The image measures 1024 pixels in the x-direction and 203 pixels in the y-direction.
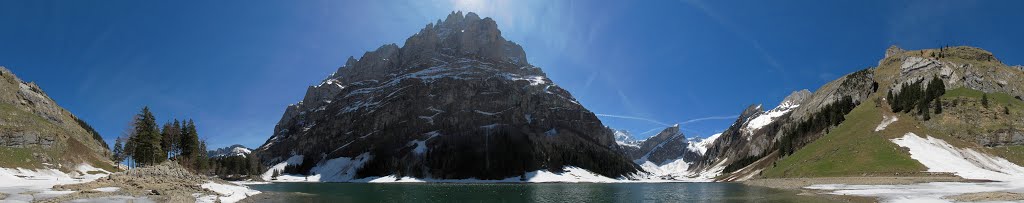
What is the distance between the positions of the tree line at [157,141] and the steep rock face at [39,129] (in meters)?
8.67

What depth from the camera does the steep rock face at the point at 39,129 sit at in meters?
97.6

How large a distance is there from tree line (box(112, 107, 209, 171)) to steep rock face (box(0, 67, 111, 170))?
8.67 metres

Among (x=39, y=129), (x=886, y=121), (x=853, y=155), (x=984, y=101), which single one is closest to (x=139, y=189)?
(x=39, y=129)

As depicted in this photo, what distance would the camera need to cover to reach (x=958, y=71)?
162 meters

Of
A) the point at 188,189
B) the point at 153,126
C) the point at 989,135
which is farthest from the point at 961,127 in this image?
the point at 153,126

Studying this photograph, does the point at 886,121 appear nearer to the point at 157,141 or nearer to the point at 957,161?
the point at 957,161

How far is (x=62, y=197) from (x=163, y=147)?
92.0 meters

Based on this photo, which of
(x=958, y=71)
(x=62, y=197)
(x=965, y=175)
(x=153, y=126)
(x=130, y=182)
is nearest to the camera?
(x=62, y=197)

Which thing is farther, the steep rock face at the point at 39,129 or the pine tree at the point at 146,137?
the pine tree at the point at 146,137

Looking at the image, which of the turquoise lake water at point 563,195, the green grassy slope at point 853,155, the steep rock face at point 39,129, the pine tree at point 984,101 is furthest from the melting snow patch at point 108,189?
the pine tree at point 984,101

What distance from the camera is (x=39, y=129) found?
10544 cm

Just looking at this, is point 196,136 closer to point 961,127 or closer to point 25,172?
point 25,172

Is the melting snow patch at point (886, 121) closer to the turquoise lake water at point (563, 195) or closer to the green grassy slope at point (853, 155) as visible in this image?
the green grassy slope at point (853, 155)

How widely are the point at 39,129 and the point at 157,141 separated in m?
20.6
